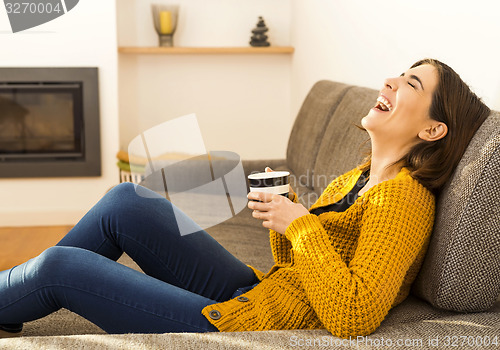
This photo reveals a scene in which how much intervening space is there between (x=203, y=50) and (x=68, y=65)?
87cm

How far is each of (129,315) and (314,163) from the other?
150cm

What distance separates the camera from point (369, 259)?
1100 mm

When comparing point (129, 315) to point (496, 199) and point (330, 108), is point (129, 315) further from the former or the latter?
point (330, 108)

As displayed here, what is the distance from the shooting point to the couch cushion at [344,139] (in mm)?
2047

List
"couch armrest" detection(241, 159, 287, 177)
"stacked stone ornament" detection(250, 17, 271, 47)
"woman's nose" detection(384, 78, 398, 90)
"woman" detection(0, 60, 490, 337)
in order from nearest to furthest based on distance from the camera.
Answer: "woman" detection(0, 60, 490, 337)
"woman's nose" detection(384, 78, 398, 90)
"couch armrest" detection(241, 159, 287, 177)
"stacked stone ornament" detection(250, 17, 271, 47)


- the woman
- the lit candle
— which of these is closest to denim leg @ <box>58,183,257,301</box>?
the woman

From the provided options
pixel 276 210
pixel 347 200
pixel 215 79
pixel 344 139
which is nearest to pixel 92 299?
pixel 276 210

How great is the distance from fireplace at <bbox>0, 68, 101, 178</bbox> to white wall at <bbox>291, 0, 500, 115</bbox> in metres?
1.36

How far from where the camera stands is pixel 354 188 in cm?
152

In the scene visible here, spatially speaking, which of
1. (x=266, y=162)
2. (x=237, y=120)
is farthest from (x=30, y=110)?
(x=266, y=162)

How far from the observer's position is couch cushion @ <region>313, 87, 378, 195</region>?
2.05 metres

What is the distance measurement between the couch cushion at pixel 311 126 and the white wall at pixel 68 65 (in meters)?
1.39

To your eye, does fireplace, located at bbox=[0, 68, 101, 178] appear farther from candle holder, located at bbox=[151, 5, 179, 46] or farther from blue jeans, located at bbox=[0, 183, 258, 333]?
blue jeans, located at bbox=[0, 183, 258, 333]

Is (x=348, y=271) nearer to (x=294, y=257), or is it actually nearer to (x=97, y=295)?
(x=294, y=257)
